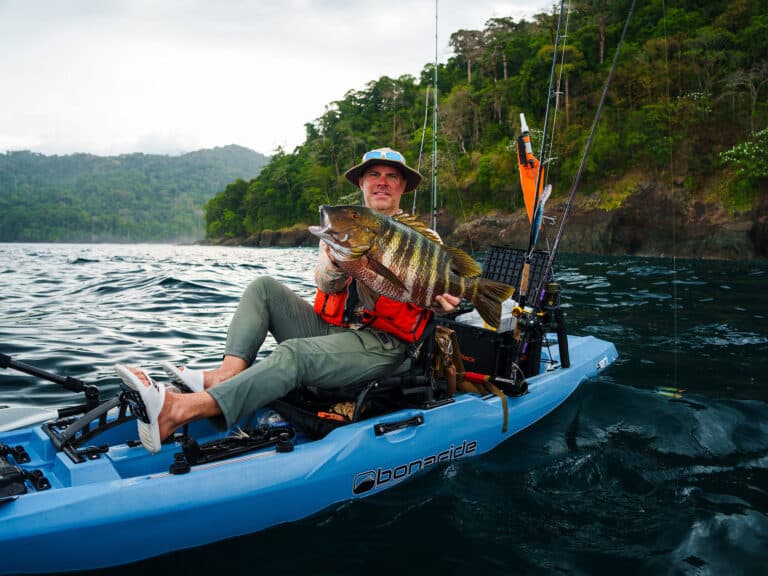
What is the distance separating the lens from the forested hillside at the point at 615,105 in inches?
1294

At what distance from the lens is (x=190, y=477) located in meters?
2.79

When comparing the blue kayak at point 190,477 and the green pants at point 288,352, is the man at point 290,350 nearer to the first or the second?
the green pants at point 288,352

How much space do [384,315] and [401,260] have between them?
66 cm

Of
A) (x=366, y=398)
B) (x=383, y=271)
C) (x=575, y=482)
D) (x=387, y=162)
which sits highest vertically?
(x=387, y=162)

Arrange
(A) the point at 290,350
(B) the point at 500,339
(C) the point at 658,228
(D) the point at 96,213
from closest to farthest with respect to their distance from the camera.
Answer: (A) the point at 290,350
(B) the point at 500,339
(C) the point at 658,228
(D) the point at 96,213

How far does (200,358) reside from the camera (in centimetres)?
686

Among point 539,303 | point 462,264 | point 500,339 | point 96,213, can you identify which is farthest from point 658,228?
point 96,213

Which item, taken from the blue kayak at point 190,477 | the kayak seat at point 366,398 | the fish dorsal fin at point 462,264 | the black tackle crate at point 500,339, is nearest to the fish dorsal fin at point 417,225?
the fish dorsal fin at point 462,264

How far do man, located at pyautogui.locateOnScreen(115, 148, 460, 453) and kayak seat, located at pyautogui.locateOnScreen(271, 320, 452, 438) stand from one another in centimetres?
10

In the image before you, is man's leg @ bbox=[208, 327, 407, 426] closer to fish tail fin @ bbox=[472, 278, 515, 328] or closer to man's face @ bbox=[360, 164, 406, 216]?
fish tail fin @ bbox=[472, 278, 515, 328]

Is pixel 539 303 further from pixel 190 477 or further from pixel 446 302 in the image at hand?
pixel 190 477

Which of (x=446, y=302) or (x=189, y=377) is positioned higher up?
(x=446, y=302)

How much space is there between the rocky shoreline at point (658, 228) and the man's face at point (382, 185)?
2390 centimetres

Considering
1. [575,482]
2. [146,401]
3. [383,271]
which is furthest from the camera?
[575,482]
